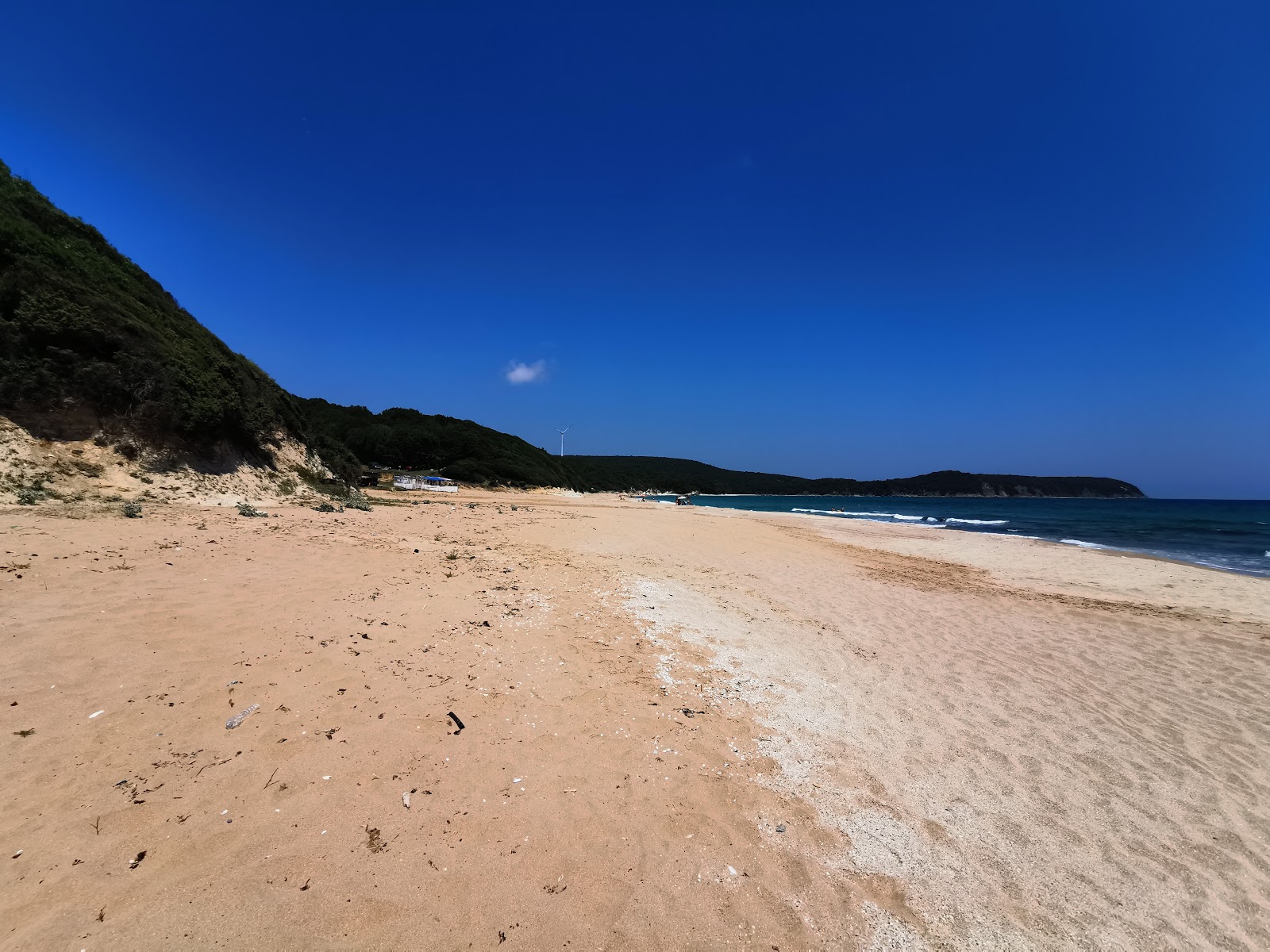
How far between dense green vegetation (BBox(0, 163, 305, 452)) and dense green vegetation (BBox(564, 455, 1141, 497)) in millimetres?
133376

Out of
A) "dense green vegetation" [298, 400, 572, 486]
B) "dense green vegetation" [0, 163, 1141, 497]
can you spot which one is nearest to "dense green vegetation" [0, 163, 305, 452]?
"dense green vegetation" [0, 163, 1141, 497]

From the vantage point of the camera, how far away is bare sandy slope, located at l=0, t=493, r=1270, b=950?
2854 millimetres

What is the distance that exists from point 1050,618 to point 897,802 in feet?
30.1

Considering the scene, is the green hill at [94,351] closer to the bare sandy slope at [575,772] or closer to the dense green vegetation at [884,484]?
the bare sandy slope at [575,772]

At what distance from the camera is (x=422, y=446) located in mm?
71875

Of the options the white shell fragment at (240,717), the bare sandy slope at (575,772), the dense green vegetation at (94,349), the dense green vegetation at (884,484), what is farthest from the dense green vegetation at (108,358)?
the dense green vegetation at (884,484)

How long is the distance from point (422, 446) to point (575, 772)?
74.1 meters

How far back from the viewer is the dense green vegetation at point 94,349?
44.2 ft

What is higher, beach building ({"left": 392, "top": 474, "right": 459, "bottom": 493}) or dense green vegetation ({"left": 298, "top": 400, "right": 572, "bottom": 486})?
dense green vegetation ({"left": 298, "top": 400, "right": 572, "bottom": 486})

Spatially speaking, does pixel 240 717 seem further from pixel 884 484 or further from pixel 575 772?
pixel 884 484

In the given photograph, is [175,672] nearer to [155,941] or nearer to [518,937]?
[155,941]

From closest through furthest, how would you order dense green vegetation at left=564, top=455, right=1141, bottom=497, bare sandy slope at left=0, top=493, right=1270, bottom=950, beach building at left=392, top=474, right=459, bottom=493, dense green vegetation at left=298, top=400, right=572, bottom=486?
1. bare sandy slope at left=0, top=493, right=1270, bottom=950
2. beach building at left=392, top=474, right=459, bottom=493
3. dense green vegetation at left=298, top=400, right=572, bottom=486
4. dense green vegetation at left=564, top=455, right=1141, bottom=497

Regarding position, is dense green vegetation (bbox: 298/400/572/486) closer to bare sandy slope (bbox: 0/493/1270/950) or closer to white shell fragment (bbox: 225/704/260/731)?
bare sandy slope (bbox: 0/493/1270/950)

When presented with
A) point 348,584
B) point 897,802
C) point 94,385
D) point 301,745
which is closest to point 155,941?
point 301,745
